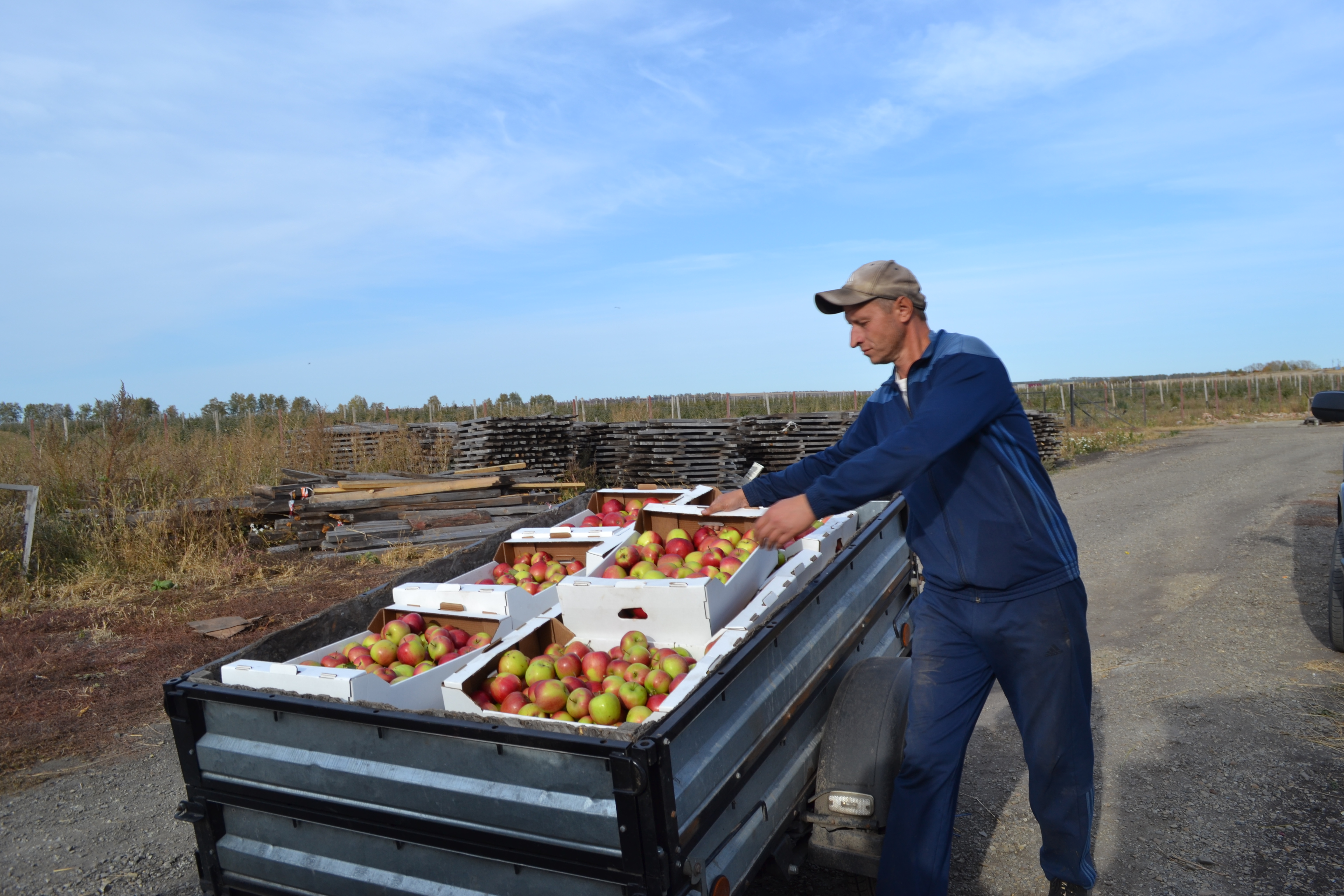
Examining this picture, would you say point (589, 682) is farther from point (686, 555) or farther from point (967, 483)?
point (967, 483)

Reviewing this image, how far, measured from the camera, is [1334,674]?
5699 millimetres

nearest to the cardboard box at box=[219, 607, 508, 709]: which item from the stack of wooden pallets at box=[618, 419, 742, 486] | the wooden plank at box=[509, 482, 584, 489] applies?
the wooden plank at box=[509, 482, 584, 489]

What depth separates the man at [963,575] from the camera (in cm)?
267

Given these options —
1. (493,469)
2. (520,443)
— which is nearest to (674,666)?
(493,469)

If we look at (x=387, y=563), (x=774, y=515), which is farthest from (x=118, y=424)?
(x=774, y=515)

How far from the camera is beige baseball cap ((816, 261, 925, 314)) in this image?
290 cm

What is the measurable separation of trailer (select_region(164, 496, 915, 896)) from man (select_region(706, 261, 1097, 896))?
0.23 m

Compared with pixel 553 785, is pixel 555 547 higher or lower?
higher

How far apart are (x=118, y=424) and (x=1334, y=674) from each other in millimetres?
13249

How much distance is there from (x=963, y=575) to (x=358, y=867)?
2118mm

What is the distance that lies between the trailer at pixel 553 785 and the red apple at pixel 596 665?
54 cm

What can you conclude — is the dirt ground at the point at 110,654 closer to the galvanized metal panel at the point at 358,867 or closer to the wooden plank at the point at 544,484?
the wooden plank at the point at 544,484

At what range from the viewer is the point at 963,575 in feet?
9.33

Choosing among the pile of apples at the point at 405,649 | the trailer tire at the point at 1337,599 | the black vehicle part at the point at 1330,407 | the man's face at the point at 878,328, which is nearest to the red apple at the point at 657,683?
the pile of apples at the point at 405,649
